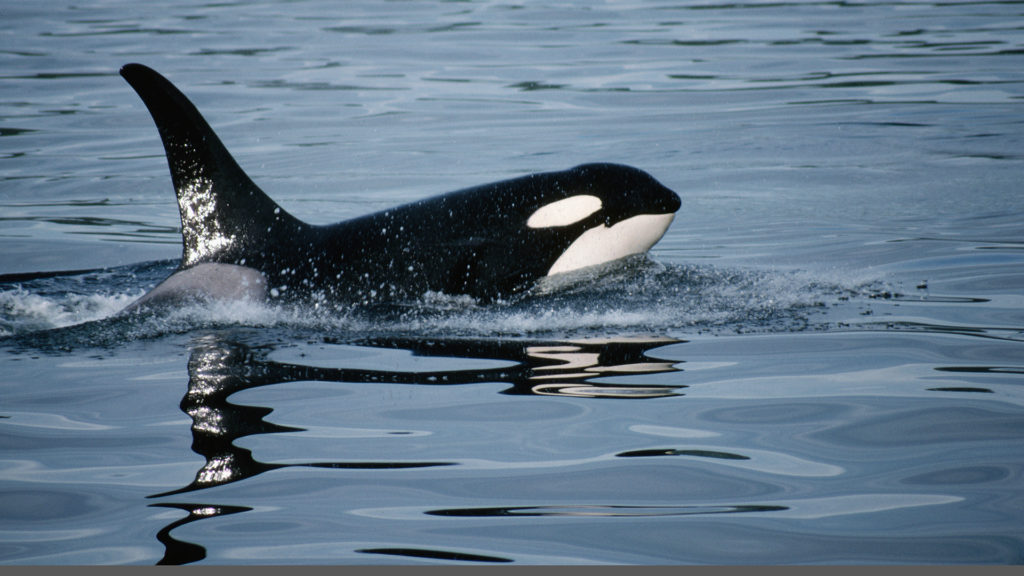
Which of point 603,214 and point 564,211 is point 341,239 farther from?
point 603,214

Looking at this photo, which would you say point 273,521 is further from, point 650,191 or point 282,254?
point 650,191

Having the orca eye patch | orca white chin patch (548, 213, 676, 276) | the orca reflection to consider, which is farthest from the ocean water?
the orca eye patch

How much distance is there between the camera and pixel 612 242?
8336 mm

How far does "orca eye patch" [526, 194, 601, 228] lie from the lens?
7.92 metres

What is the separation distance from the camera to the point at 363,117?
19.7 meters

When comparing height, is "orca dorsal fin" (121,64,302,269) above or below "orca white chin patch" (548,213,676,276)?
above

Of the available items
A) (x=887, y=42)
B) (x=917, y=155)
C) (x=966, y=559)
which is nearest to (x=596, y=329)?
(x=966, y=559)

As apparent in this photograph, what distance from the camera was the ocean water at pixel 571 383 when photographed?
14.1 feet

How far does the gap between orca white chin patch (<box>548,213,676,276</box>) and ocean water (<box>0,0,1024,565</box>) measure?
5.3 inches

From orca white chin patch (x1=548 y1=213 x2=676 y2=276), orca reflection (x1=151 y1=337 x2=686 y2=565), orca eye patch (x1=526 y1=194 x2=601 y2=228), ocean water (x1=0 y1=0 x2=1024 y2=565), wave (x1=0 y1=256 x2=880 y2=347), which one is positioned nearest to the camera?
ocean water (x1=0 y1=0 x2=1024 y2=565)

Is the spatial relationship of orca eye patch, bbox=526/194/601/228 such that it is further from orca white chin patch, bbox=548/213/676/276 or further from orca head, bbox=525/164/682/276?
orca white chin patch, bbox=548/213/676/276

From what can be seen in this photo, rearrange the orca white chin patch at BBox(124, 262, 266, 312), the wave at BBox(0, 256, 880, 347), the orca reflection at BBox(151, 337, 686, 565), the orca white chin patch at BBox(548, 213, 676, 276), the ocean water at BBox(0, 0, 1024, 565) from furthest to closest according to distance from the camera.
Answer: the orca white chin patch at BBox(548, 213, 676, 276) → the orca white chin patch at BBox(124, 262, 266, 312) → the wave at BBox(0, 256, 880, 347) → the orca reflection at BBox(151, 337, 686, 565) → the ocean water at BBox(0, 0, 1024, 565)

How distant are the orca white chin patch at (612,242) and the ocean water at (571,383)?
13 centimetres

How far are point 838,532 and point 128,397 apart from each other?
3448 mm
